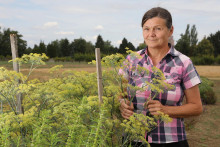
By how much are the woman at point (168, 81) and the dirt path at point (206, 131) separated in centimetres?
414

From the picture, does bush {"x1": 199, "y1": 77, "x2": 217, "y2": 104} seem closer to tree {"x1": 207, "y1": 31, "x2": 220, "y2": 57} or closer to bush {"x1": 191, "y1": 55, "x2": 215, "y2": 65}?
bush {"x1": 191, "y1": 55, "x2": 215, "y2": 65}

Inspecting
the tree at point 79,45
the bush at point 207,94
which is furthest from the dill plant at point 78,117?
the tree at point 79,45

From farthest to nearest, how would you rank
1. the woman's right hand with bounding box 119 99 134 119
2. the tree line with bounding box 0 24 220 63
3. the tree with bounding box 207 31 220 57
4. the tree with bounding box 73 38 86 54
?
the tree with bounding box 73 38 86 54
the tree with bounding box 207 31 220 57
the tree line with bounding box 0 24 220 63
the woman's right hand with bounding box 119 99 134 119

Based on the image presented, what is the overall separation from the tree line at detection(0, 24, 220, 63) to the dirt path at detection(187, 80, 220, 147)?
30.6m

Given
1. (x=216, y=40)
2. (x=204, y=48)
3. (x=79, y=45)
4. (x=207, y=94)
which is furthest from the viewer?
(x=79, y=45)

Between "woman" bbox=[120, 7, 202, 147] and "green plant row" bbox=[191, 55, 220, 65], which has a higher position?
"woman" bbox=[120, 7, 202, 147]

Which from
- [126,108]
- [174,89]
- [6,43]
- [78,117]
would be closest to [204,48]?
[6,43]

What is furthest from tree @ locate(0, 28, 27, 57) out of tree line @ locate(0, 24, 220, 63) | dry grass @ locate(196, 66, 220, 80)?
dry grass @ locate(196, 66, 220, 80)

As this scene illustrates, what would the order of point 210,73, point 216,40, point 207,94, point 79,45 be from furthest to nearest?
point 79,45, point 216,40, point 210,73, point 207,94

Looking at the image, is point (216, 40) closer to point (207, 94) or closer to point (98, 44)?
point (98, 44)

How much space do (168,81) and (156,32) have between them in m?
0.47

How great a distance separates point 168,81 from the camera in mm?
2090

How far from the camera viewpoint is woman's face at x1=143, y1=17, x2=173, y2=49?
6.64ft

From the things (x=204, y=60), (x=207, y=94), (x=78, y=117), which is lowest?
(x=207, y=94)
